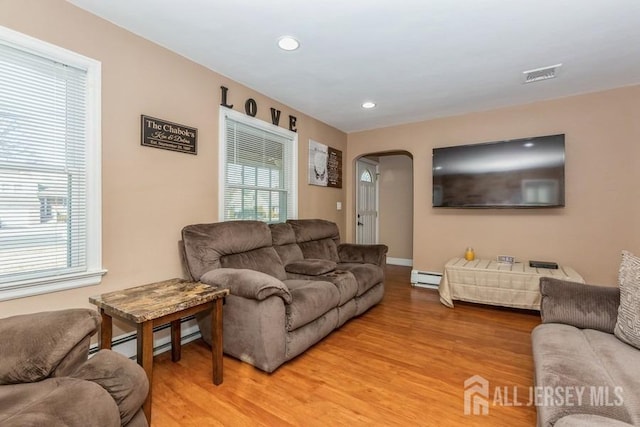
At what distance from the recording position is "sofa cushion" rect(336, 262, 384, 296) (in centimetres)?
298

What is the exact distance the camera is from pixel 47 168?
178 centimetres

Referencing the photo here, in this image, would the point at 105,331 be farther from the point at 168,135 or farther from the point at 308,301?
the point at 168,135

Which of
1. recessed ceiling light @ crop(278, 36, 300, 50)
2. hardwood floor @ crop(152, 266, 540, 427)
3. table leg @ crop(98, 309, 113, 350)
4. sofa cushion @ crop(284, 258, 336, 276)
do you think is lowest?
hardwood floor @ crop(152, 266, 540, 427)

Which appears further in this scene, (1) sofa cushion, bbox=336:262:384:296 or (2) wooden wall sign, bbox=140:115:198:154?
(1) sofa cushion, bbox=336:262:384:296

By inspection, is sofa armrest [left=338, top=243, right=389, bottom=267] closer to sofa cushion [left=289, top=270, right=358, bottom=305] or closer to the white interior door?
sofa cushion [left=289, top=270, right=358, bottom=305]

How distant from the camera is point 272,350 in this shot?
198cm

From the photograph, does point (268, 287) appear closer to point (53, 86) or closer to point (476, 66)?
point (53, 86)

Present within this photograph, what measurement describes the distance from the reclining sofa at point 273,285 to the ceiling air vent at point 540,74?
236 cm

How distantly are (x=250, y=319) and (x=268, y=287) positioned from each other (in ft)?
0.93

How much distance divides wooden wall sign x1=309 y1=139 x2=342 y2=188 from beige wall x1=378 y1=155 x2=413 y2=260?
1.76 meters

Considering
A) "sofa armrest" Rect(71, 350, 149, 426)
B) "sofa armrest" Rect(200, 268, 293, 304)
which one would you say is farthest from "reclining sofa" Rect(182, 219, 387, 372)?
"sofa armrest" Rect(71, 350, 149, 426)

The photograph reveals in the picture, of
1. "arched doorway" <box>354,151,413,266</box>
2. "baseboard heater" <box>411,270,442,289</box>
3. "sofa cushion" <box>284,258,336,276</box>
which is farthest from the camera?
"arched doorway" <box>354,151,413,266</box>

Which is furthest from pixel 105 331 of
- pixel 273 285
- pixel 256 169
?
pixel 256 169

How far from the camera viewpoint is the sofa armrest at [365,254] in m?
3.49
